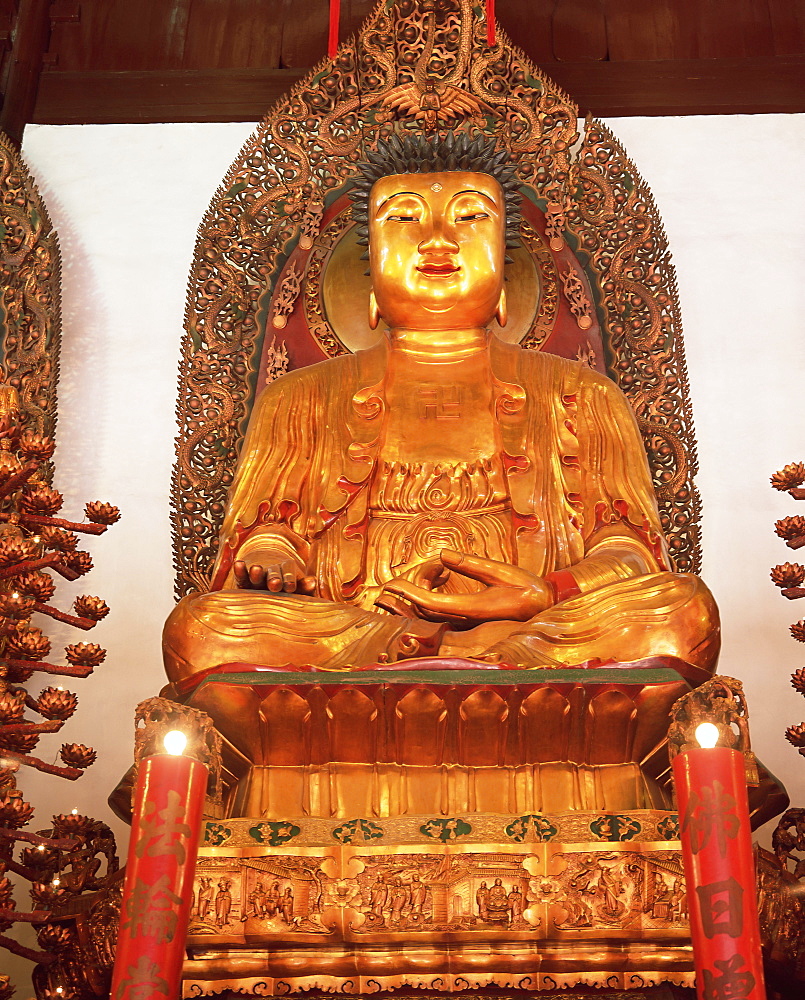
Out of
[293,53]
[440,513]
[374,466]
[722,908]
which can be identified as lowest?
[722,908]

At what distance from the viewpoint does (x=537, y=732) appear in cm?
266

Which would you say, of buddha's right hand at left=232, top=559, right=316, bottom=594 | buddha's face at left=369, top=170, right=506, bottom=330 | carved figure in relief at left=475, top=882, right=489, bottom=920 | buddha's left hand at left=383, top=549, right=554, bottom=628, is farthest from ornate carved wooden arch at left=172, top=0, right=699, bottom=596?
carved figure in relief at left=475, top=882, right=489, bottom=920

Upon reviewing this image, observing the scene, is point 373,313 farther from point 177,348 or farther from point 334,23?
point 334,23

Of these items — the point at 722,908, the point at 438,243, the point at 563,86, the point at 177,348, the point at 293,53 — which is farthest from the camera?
the point at 293,53

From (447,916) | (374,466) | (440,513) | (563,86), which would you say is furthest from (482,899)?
(563,86)

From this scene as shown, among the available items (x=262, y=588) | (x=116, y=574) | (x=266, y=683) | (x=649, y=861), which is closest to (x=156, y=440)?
(x=116, y=574)

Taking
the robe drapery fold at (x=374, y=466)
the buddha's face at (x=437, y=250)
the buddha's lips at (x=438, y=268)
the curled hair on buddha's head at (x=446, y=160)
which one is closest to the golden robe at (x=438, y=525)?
the robe drapery fold at (x=374, y=466)

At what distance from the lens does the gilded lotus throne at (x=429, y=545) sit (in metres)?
2.39

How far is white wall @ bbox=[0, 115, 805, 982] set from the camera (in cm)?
380

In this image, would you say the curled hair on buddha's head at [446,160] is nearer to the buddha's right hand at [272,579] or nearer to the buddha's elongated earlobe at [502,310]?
the buddha's elongated earlobe at [502,310]

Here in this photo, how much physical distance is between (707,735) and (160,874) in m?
0.82

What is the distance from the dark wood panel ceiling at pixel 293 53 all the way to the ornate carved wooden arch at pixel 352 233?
600mm

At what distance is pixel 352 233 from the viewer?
422 centimetres

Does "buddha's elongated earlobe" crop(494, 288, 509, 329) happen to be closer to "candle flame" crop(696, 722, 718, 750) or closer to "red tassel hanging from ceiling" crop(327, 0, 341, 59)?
"red tassel hanging from ceiling" crop(327, 0, 341, 59)
